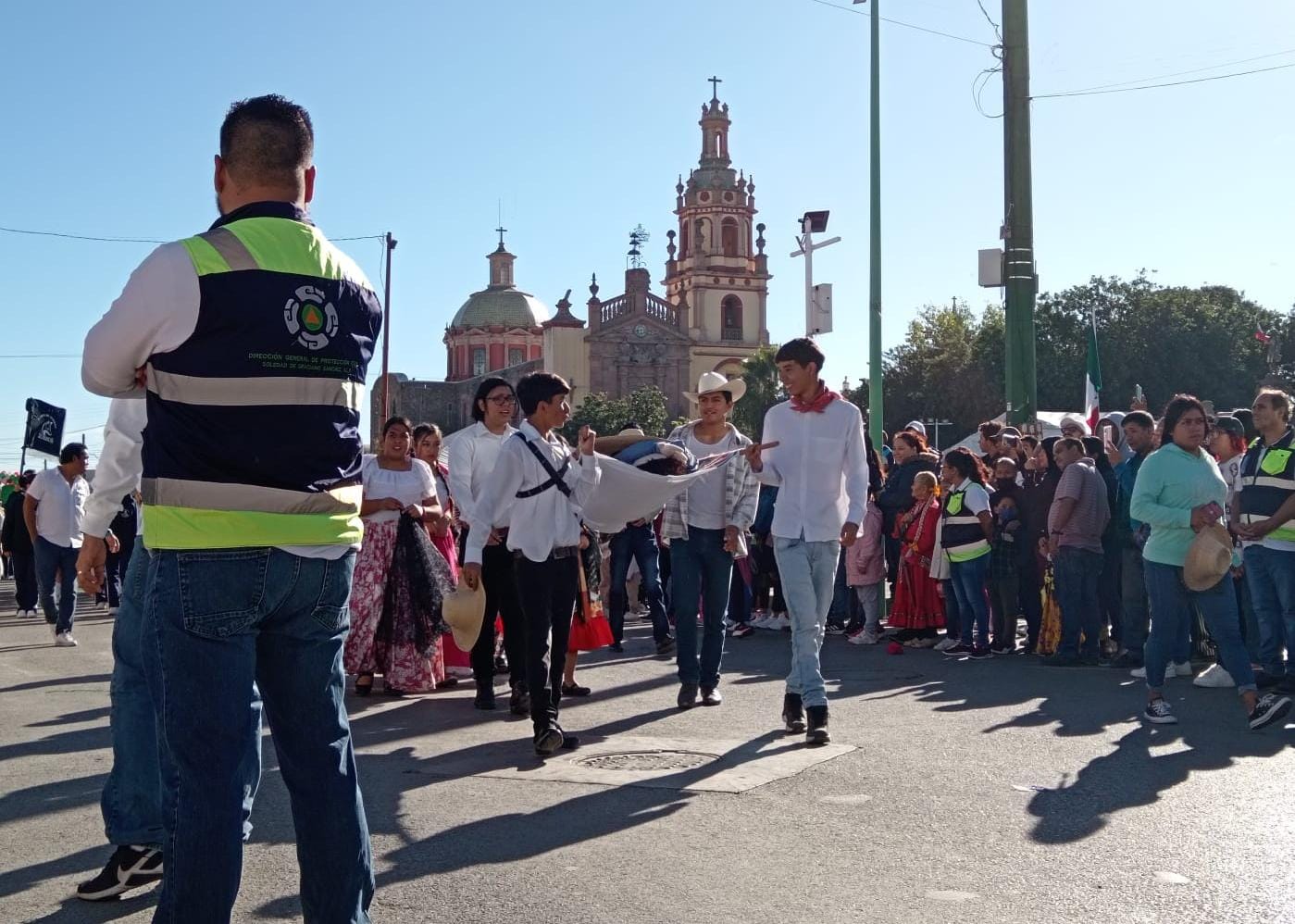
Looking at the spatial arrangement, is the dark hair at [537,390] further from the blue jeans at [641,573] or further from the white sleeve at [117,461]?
the blue jeans at [641,573]

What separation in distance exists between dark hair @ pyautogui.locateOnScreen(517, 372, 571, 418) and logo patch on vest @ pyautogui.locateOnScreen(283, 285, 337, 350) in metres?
4.34

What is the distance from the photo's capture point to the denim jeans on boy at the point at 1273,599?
9.39 meters

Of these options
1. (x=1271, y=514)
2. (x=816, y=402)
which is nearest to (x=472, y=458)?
(x=816, y=402)

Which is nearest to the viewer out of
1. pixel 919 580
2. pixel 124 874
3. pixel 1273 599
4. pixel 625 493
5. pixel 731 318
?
pixel 124 874

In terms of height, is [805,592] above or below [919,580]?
above

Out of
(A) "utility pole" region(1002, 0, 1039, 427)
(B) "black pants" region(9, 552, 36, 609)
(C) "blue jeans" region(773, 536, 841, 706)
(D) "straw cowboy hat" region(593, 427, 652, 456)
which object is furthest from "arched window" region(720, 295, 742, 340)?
(C) "blue jeans" region(773, 536, 841, 706)

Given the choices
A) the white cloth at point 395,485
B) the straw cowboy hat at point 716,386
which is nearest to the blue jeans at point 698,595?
the straw cowboy hat at point 716,386

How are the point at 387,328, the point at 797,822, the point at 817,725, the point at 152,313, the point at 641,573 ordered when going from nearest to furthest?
1. the point at 152,313
2. the point at 797,822
3. the point at 817,725
4. the point at 641,573
5. the point at 387,328

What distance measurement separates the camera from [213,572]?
135 inches

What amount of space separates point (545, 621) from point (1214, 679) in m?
4.98

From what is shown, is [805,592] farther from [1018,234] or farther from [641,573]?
[1018,234]

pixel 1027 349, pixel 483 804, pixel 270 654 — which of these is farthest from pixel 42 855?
pixel 1027 349

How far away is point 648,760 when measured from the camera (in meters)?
7.29

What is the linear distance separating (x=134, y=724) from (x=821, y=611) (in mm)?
4187
